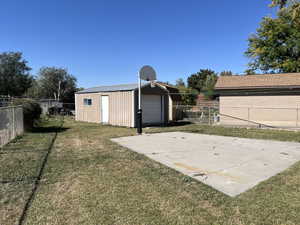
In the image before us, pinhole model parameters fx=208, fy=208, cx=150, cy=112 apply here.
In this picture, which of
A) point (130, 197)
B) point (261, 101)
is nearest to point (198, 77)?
point (261, 101)

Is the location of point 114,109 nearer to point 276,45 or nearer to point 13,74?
point 276,45

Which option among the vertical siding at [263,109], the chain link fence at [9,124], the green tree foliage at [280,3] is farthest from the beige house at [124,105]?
the green tree foliage at [280,3]

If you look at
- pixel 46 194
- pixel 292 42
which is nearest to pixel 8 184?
pixel 46 194

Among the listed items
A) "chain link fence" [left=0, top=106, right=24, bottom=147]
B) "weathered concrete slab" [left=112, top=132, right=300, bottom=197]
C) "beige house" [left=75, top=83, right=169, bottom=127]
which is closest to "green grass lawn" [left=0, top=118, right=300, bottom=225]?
"weathered concrete slab" [left=112, top=132, right=300, bottom=197]

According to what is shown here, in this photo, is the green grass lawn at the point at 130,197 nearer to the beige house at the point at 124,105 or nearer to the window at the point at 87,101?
the beige house at the point at 124,105

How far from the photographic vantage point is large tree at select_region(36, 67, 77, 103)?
37125 millimetres

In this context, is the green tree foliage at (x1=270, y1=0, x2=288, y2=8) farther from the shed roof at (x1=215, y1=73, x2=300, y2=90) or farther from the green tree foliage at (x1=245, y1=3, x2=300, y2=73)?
the green tree foliage at (x1=245, y1=3, x2=300, y2=73)

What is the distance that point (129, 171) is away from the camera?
14.3 feet

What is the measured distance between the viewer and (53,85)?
37312mm

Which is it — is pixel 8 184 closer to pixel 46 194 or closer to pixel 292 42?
pixel 46 194

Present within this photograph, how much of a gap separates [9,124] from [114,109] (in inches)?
270

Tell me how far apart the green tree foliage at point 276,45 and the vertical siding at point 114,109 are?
20.2m

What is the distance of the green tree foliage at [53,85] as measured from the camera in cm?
3712

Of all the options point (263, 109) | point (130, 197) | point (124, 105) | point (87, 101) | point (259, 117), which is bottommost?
point (130, 197)
